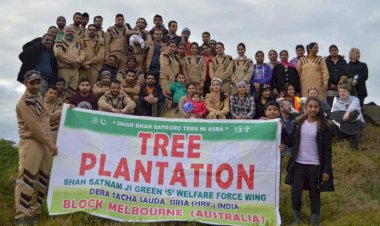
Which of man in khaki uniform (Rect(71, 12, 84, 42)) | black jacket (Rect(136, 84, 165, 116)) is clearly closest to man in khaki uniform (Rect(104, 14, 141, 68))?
man in khaki uniform (Rect(71, 12, 84, 42))

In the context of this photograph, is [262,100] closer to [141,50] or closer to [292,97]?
[292,97]

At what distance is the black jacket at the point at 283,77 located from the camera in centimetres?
1127

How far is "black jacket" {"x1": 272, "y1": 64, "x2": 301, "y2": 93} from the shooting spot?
11.3 m

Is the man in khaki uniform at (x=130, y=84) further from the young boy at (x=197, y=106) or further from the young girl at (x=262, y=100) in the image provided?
the young girl at (x=262, y=100)

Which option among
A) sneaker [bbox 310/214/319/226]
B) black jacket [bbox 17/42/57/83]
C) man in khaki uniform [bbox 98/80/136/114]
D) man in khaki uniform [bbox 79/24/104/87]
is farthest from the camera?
man in khaki uniform [bbox 79/24/104/87]

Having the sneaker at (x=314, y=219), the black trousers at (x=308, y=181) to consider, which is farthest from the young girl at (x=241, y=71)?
the sneaker at (x=314, y=219)

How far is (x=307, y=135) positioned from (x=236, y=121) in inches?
45.6

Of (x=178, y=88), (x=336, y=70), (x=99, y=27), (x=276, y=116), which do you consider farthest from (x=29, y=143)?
(x=336, y=70)

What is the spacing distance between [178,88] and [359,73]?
15.8ft

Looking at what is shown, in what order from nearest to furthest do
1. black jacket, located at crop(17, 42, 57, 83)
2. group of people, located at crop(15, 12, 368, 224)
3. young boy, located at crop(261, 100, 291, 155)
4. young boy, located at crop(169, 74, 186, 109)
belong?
young boy, located at crop(261, 100, 291, 155) < group of people, located at crop(15, 12, 368, 224) < black jacket, located at crop(17, 42, 57, 83) < young boy, located at crop(169, 74, 186, 109)

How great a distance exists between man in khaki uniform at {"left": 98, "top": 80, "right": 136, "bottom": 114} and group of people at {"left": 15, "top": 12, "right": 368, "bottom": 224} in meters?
0.02

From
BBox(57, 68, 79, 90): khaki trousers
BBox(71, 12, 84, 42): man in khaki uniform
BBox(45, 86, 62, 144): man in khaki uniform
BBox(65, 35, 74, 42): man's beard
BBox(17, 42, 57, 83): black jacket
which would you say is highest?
BBox(71, 12, 84, 42): man in khaki uniform

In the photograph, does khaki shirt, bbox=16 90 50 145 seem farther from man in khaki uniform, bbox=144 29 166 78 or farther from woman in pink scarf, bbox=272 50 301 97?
woman in pink scarf, bbox=272 50 301 97

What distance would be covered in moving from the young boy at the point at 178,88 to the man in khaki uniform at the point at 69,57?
2.21 metres
